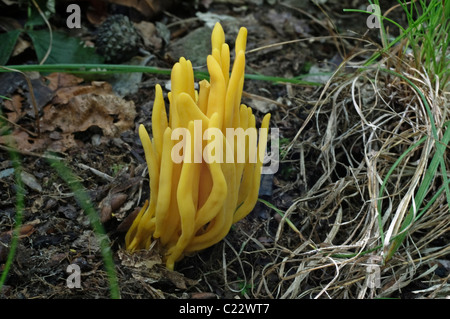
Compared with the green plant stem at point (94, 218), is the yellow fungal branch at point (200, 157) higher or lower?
higher

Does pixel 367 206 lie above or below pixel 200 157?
below

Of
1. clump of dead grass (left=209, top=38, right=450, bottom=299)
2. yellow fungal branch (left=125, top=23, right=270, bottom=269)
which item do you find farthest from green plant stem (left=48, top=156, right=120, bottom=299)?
clump of dead grass (left=209, top=38, right=450, bottom=299)

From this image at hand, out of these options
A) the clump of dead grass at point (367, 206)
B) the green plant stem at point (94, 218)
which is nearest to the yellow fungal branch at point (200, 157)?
the green plant stem at point (94, 218)

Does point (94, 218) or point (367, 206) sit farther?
point (367, 206)

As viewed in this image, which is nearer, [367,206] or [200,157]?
[200,157]

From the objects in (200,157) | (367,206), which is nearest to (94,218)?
(200,157)

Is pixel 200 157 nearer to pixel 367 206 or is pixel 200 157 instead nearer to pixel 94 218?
pixel 94 218

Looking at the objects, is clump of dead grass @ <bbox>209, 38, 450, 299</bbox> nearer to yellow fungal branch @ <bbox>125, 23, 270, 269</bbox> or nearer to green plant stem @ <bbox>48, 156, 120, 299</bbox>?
yellow fungal branch @ <bbox>125, 23, 270, 269</bbox>

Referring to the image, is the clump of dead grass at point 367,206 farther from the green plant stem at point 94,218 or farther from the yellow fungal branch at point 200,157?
the green plant stem at point 94,218
